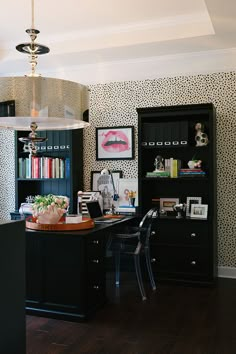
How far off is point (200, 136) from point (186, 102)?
591mm

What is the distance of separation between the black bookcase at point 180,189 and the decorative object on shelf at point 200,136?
0.20ft

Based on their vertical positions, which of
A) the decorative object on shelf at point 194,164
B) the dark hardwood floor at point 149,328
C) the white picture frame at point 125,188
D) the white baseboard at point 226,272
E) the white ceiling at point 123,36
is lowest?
the dark hardwood floor at point 149,328

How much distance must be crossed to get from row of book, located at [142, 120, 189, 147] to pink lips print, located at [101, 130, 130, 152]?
515mm

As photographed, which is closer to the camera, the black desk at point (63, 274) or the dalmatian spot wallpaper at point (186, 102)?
the black desk at point (63, 274)

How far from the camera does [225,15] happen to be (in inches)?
158

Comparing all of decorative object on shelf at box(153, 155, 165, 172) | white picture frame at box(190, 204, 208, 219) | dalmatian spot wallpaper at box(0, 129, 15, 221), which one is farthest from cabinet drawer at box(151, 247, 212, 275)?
dalmatian spot wallpaper at box(0, 129, 15, 221)

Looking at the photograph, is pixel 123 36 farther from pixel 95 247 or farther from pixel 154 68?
pixel 95 247

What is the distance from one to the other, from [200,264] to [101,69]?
301 cm

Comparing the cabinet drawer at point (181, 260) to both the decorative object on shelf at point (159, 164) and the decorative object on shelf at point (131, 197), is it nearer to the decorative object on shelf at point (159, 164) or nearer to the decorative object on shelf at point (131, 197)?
the decorative object on shelf at point (131, 197)

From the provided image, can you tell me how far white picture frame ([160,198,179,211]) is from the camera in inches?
210

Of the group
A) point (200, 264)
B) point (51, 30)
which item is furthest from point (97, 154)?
point (200, 264)

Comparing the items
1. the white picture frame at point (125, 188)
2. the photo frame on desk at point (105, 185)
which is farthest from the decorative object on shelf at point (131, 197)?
the photo frame on desk at point (105, 185)

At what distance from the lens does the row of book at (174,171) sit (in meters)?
4.98

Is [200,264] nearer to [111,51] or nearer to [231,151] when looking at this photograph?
[231,151]
